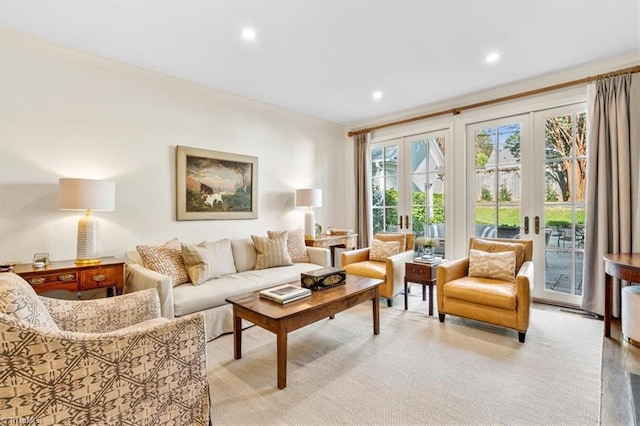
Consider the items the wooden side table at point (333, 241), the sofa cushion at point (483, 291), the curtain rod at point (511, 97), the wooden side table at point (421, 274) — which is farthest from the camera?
the wooden side table at point (333, 241)

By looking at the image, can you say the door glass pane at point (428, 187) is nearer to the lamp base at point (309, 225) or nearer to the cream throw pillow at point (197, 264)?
the lamp base at point (309, 225)

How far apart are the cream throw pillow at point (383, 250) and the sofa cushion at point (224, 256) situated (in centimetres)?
177

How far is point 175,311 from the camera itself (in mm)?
2600

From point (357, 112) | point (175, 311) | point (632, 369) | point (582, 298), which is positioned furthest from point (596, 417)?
point (357, 112)

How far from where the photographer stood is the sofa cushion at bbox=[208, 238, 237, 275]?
3.38m

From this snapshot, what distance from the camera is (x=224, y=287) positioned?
9.69ft

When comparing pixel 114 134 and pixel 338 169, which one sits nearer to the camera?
pixel 114 134

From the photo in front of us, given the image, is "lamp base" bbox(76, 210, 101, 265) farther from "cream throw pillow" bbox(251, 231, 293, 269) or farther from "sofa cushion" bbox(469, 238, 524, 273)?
"sofa cushion" bbox(469, 238, 524, 273)

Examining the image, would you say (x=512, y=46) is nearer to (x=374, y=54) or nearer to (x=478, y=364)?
(x=374, y=54)

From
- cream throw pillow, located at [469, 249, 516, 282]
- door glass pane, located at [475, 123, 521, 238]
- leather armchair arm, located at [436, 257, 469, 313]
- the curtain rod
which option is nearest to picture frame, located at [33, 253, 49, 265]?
leather armchair arm, located at [436, 257, 469, 313]

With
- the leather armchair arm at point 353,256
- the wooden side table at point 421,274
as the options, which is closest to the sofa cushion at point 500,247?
the wooden side table at point 421,274

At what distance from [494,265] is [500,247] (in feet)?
0.99

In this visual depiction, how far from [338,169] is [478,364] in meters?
3.97

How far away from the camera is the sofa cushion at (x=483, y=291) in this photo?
2.66 m
